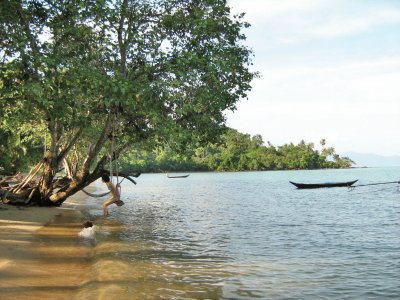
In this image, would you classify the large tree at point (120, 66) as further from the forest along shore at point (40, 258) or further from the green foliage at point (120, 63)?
the forest along shore at point (40, 258)

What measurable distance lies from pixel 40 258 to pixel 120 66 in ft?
33.0

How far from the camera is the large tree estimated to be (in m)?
15.3

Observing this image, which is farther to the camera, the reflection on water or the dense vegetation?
the dense vegetation

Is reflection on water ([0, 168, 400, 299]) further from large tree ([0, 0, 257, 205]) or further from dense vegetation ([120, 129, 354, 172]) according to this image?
dense vegetation ([120, 129, 354, 172])

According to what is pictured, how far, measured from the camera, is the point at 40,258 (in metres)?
11.0

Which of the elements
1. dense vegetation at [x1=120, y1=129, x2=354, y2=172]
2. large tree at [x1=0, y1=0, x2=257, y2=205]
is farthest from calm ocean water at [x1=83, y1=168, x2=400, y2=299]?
dense vegetation at [x1=120, y1=129, x2=354, y2=172]

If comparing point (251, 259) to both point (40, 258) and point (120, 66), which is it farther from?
point (120, 66)

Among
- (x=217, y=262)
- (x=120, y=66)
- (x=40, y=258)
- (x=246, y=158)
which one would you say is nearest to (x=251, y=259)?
(x=217, y=262)

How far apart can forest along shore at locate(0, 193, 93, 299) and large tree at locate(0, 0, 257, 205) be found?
13.9ft

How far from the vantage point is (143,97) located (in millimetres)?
16219

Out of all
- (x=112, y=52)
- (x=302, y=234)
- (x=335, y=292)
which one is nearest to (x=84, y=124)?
(x=112, y=52)

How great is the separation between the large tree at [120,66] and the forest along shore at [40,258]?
167 inches

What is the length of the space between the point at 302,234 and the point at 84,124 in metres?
11.3

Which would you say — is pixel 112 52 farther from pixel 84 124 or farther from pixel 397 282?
pixel 397 282
